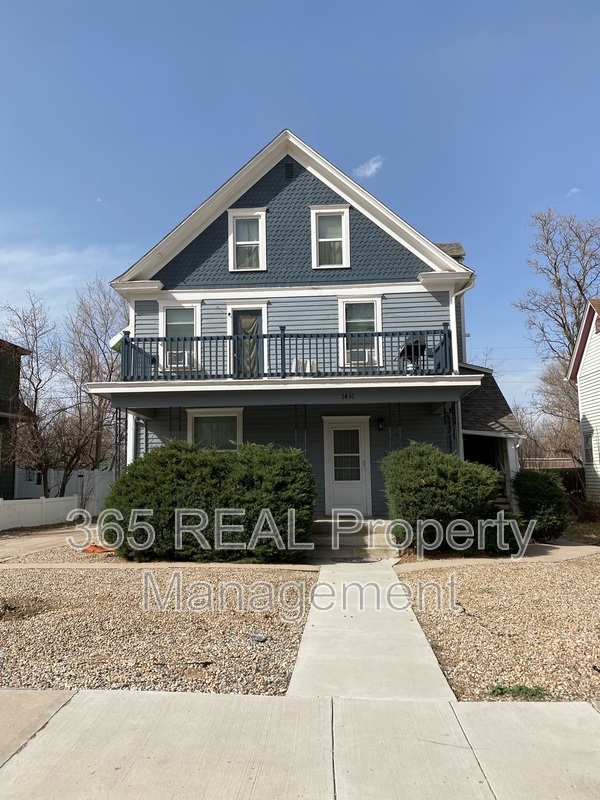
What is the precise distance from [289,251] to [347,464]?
17.5ft

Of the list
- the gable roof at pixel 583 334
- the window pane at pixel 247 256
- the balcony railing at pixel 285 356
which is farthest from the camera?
the gable roof at pixel 583 334

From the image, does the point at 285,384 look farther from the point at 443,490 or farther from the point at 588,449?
the point at 588,449

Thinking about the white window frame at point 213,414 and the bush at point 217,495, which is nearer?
the bush at point 217,495

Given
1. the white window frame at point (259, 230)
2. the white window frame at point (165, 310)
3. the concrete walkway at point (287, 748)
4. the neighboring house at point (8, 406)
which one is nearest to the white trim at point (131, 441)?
the white window frame at point (165, 310)

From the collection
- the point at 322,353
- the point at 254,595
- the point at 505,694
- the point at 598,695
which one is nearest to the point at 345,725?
the point at 505,694

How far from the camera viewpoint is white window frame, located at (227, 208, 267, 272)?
1506cm

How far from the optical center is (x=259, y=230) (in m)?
15.3

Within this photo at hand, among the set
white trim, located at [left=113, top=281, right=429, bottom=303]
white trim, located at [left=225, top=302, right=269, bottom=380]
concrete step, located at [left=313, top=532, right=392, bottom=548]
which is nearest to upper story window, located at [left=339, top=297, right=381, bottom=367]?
white trim, located at [left=113, top=281, right=429, bottom=303]

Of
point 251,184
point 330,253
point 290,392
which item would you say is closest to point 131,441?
point 290,392

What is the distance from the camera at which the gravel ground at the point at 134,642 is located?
184 inches

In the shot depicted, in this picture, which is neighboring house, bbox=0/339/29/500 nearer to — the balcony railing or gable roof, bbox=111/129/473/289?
gable roof, bbox=111/129/473/289

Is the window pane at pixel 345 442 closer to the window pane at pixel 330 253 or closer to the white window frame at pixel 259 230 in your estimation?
the window pane at pixel 330 253

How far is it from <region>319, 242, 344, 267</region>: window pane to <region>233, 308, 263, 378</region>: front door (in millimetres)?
1998

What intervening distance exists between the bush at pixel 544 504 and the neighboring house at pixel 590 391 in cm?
874
